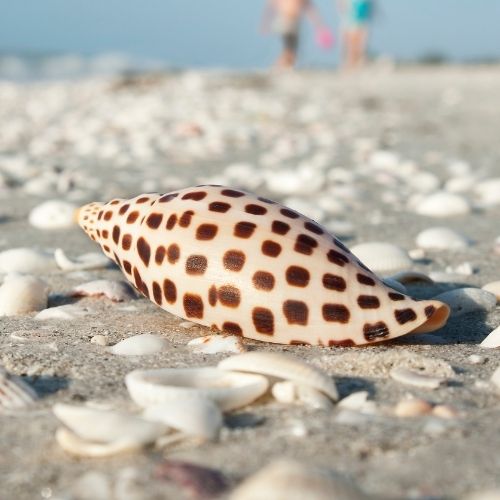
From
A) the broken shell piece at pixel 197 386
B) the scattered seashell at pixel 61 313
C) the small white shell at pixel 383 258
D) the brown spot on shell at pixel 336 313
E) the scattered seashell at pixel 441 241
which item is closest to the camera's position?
the broken shell piece at pixel 197 386

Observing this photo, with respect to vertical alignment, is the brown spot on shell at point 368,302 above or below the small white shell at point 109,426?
above

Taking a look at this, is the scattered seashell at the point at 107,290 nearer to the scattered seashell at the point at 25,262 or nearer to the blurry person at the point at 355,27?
the scattered seashell at the point at 25,262

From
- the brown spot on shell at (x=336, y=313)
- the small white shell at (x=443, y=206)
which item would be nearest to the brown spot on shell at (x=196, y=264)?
the brown spot on shell at (x=336, y=313)

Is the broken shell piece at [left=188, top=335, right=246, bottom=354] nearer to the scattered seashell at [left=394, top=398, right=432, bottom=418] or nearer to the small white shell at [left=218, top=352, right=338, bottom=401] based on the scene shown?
the small white shell at [left=218, top=352, right=338, bottom=401]

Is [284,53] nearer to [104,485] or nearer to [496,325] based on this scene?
[496,325]

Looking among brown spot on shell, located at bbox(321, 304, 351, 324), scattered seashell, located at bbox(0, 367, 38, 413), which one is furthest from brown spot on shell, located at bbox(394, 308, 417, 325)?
scattered seashell, located at bbox(0, 367, 38, 413)
